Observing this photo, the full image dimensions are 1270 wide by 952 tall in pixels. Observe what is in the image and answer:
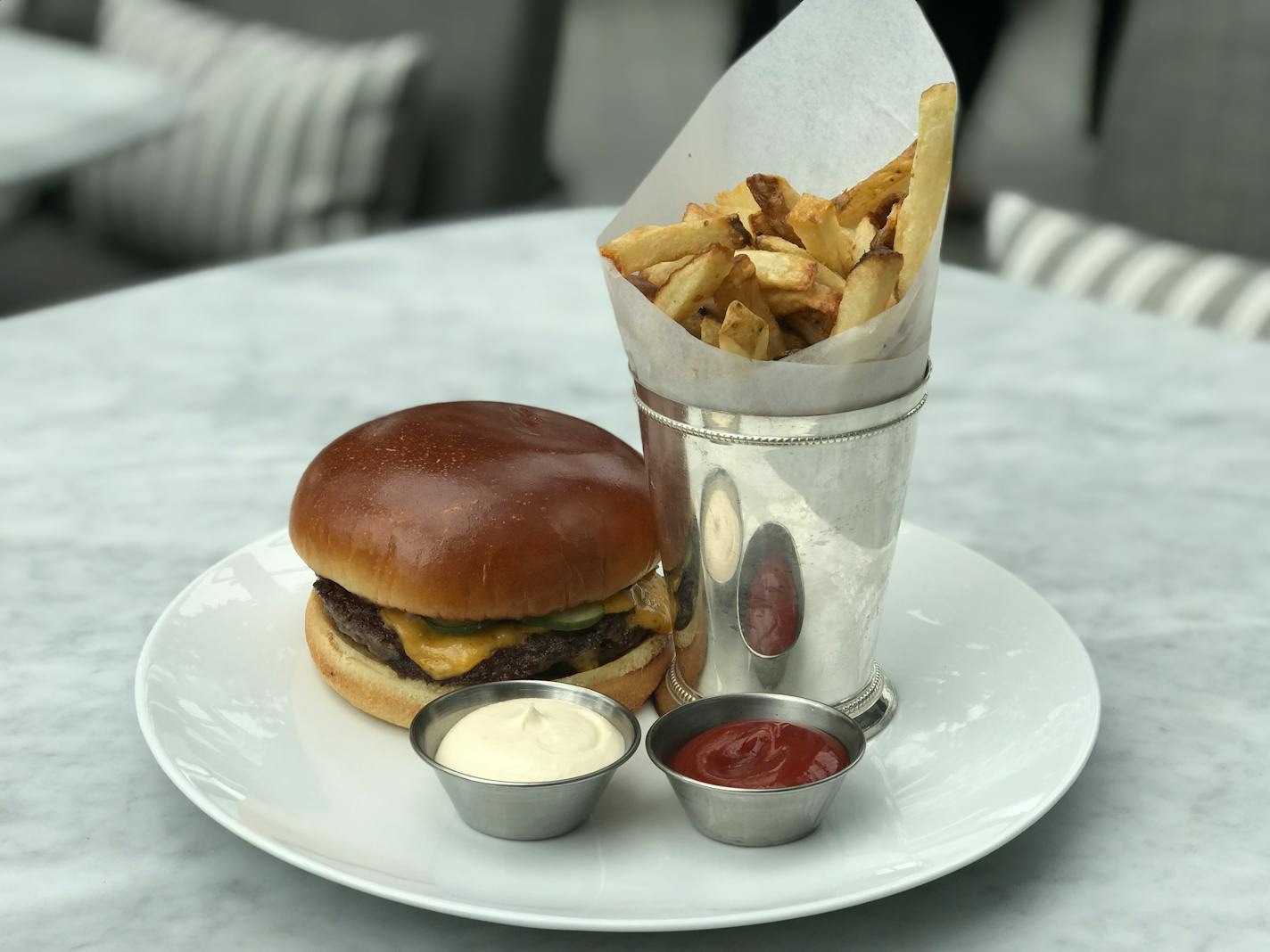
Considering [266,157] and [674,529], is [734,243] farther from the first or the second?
[266,157]

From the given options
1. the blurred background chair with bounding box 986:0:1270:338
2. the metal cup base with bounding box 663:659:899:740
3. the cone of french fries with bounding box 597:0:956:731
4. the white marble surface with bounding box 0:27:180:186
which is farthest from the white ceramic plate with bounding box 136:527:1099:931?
the white marble surface with bounding box 0:27:180:186

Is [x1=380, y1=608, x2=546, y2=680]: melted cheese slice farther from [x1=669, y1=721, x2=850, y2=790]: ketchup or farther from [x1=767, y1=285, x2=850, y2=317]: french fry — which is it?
[x1=767, y1=285, x2=850, y2=317]: french fry

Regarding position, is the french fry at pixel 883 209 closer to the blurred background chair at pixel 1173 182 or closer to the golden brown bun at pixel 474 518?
the golden brown bun at pixel 474 518

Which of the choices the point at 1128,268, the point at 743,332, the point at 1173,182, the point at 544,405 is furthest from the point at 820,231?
the point at 1173,182

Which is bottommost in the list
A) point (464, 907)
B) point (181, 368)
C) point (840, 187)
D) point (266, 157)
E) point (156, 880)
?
point (266, 157)

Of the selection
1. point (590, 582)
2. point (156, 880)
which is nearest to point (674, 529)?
point (590, 582)

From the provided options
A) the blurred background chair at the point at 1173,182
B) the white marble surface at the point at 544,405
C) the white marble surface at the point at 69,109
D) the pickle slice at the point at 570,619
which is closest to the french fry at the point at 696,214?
the pickle slice at the point at 570,619

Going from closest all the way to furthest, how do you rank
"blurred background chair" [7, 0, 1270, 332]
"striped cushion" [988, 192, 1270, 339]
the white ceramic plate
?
the white ceramic plate < "striped cushion" [988, 192, 1270, 339] < "blurred background chair" [7, 0, 1270, 332]
